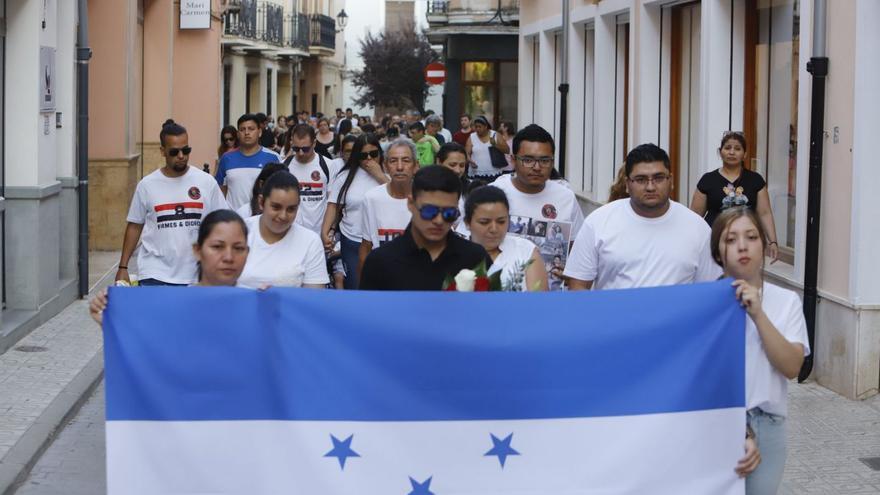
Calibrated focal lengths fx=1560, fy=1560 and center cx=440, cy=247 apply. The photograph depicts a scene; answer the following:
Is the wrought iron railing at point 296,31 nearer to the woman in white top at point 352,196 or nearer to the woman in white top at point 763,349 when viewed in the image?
the woman in white top at point 352,196

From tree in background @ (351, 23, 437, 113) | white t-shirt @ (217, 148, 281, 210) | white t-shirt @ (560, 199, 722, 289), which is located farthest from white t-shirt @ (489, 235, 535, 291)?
tree in background @ (351, 23, 437, 113)

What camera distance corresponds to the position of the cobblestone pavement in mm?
8453

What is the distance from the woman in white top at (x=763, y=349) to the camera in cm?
548

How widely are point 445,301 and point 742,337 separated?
105cm

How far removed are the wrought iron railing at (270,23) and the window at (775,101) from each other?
33925 millimetres

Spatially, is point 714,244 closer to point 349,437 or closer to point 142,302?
point 349,437

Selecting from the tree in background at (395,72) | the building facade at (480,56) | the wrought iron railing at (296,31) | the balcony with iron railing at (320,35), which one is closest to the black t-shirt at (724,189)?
the building facade at (480,56)

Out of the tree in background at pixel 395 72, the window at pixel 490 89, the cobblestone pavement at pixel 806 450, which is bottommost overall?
the cobblestone pavement at pixel 806 450

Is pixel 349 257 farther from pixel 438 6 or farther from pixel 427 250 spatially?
pixel 438 6

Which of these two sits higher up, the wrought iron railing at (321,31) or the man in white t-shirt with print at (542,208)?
the wrought iron railing at (321,31)

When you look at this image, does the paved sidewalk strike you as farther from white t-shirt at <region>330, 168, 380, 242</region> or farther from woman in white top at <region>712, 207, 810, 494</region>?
woman in white top at <region>712, 207, 810, 494</region>

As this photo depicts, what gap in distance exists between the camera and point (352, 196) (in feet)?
39.2

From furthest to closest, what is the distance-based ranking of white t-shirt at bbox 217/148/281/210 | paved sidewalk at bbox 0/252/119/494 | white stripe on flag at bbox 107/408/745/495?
white t-shirt at bbox 217/148/281/210
paved sidewalk at bbox 0/252/119/494
white stripe on flag at bbox 107/408/745/495

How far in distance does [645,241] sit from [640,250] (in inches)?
2.1
